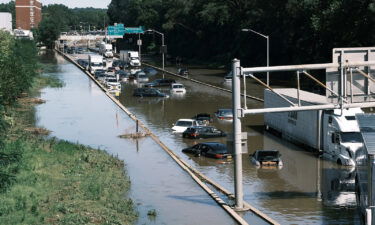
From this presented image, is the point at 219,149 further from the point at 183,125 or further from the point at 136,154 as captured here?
the point at 183,125

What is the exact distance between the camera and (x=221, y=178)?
3656 centimetres

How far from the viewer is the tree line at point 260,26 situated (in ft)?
261

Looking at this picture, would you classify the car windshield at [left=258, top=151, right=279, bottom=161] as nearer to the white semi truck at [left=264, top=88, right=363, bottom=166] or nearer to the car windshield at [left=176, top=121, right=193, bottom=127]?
the white semi truck at [left=264, top=88, right=363, bottom=166]

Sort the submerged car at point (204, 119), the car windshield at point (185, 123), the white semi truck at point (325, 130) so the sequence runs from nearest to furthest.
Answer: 1. the white semi truck at point (325, 130)
2. the car windshield at point (185, 123)
3. the submerged car at point (204, 119)

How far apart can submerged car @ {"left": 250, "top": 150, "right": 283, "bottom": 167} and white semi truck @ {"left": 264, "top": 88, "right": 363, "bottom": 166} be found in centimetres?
321

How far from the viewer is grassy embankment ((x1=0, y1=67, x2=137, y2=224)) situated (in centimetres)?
2706

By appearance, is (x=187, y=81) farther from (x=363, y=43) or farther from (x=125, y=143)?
(x=125, y=143)

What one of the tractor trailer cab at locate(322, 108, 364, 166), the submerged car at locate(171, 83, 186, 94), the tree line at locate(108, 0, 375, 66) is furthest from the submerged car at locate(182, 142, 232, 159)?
the submerged car at locate(171, 83, 186, 94)

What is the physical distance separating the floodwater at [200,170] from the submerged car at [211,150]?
0.55 m

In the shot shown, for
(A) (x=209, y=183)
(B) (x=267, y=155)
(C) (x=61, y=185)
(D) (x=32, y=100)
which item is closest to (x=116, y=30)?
(D) (x=32, y=100)

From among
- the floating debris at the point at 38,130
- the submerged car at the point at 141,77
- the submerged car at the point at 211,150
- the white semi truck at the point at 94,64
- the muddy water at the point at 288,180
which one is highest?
the white semi truck at the point at 94,64

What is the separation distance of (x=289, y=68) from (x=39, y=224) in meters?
11.6

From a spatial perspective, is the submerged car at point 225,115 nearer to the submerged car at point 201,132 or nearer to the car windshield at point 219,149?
the submerged car at point 201,132

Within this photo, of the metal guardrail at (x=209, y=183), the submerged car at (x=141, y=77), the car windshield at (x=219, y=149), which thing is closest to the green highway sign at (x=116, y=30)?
the submerged car at (x=141, y=77)
